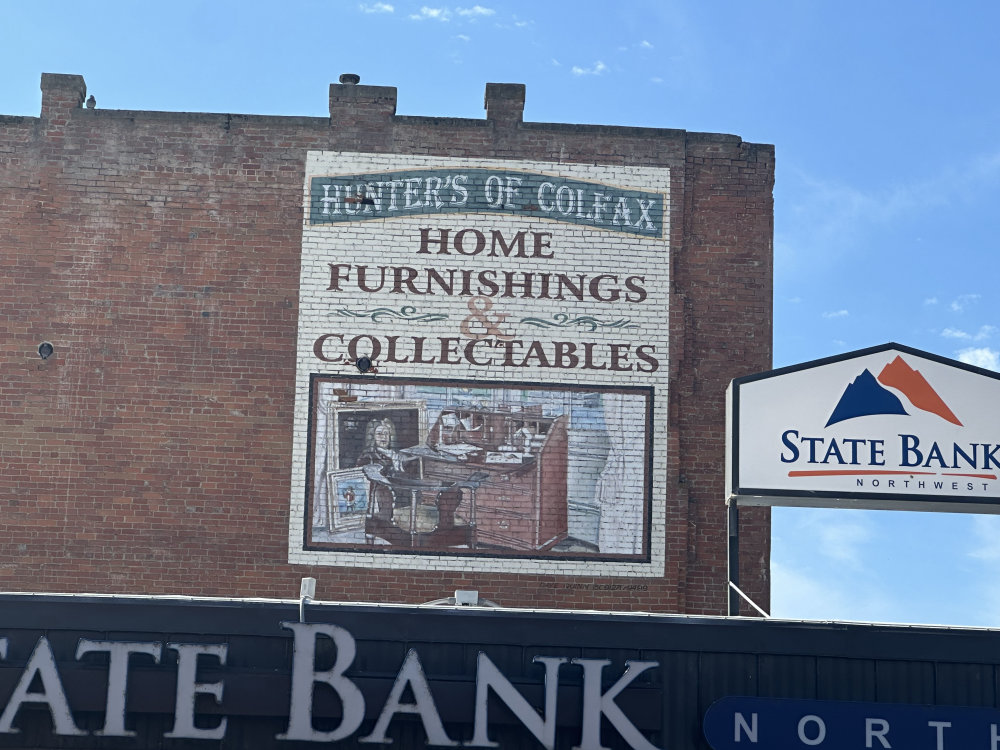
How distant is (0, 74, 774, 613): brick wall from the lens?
19203mm

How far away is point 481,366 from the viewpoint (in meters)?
19.5

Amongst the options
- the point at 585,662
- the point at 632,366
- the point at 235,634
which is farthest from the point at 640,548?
the point at 235,634

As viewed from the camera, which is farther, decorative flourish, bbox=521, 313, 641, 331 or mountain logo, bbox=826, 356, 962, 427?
decorative flourish, bbox=521, 313, 641, 331

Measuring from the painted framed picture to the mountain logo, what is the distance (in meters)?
6.75

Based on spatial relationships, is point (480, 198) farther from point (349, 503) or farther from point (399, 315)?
point (349, 503)

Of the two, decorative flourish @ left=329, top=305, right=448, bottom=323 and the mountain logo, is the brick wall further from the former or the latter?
the mountain logo

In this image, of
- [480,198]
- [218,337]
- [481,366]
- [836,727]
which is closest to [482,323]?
[481,366]

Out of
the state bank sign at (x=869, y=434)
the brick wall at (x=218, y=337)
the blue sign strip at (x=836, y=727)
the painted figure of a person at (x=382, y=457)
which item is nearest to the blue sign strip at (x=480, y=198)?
the brick wall at (x=218, y=337)

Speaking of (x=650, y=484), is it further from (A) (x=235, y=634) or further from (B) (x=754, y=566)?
(A) (x=235, y=634)

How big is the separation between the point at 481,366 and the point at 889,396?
19.8 ft

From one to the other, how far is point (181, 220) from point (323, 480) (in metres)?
4.39

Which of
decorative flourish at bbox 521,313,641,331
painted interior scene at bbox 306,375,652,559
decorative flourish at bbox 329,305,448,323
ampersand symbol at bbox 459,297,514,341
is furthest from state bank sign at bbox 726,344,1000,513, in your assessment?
decorative flourish at bbox 329,305,448,323

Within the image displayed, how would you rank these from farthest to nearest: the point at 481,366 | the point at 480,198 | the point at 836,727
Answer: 1. the point at 480,198
2. the point at 481,366
3. the point at 836,727

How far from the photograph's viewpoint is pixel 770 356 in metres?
20.1
